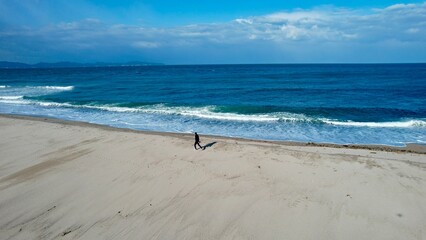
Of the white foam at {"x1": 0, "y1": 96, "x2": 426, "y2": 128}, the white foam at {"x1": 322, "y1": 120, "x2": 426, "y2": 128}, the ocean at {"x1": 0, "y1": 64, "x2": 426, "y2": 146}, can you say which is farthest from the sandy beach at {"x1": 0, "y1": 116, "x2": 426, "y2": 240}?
the white foam at {"x1": 0, "y1": 96, "x2": 426, "y2": 128}

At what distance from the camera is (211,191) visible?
11.1 m

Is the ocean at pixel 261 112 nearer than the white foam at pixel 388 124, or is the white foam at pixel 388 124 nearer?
the ocean at pixel 261 112

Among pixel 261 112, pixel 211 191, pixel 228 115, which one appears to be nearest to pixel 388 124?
pixel 261 112

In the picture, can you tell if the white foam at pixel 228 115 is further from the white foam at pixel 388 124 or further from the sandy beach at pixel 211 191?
the sandy beach at pixel 211 191

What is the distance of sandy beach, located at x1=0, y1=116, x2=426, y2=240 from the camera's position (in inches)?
350

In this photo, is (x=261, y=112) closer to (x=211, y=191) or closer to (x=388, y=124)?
(x=388, y=124)

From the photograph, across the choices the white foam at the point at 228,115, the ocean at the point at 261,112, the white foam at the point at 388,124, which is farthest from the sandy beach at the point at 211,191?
the white foam at the point at 228,115

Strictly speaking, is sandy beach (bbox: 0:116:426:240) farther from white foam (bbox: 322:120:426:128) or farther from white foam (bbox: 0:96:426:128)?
white foam (bbox: 0:96:426:128)

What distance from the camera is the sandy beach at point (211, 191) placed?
29.2 feet

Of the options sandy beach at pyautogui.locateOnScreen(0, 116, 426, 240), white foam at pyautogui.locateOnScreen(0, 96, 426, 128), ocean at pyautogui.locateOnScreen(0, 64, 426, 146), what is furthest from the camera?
white foam at pyautogui.locateOnScreen(0, 96, 426, 128)

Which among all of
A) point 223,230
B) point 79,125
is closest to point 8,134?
point 79,125

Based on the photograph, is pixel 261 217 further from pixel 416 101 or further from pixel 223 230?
pixel 416 101

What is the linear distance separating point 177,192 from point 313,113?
19.2 metres

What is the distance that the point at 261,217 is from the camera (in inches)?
367
